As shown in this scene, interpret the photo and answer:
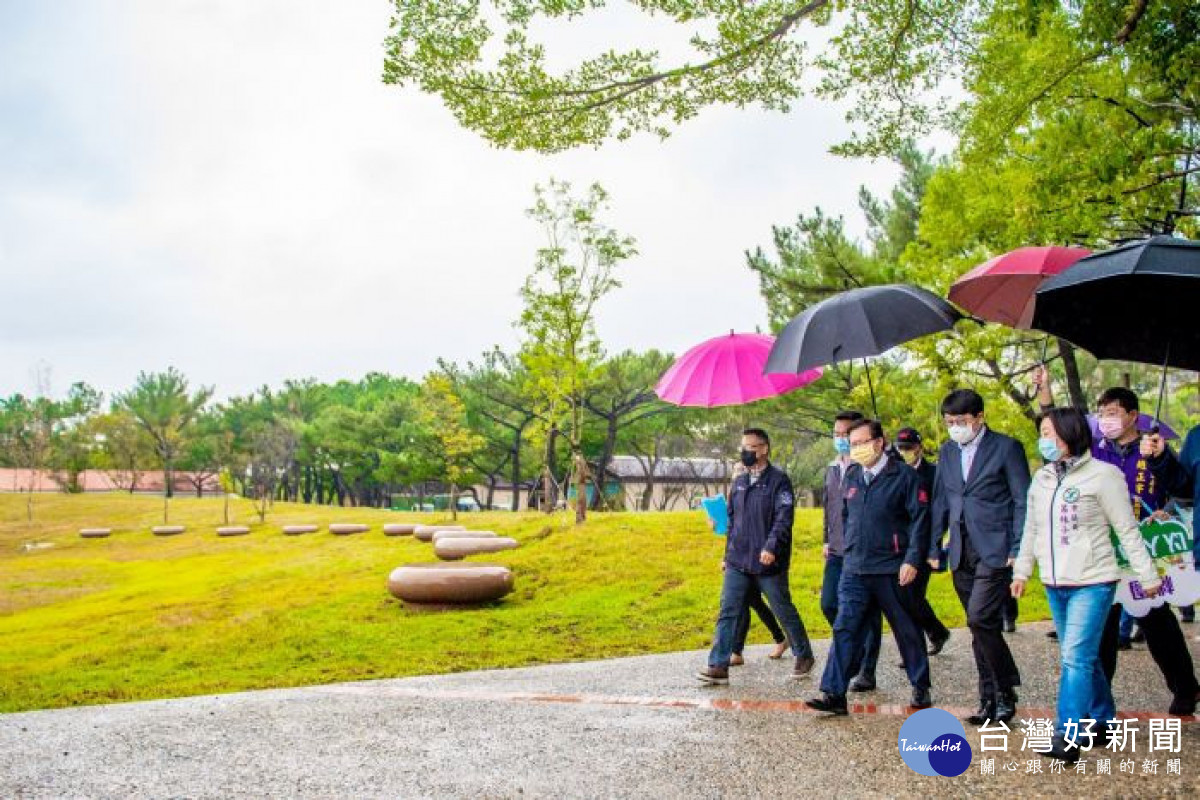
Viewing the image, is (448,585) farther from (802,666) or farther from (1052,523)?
(1052,523)

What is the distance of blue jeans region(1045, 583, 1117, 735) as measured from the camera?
403cm

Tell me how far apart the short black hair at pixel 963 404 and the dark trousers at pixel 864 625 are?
1043 millimetres

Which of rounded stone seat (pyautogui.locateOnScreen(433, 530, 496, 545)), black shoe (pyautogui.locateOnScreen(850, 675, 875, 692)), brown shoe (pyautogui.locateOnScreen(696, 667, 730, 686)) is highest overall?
black shoe (pyautogui.locateOnScreen(850, 675, 875, 692))

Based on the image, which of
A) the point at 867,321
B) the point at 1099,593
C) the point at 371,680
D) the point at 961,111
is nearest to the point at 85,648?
the point at 371,680

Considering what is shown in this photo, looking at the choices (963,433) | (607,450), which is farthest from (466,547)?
(607,450)

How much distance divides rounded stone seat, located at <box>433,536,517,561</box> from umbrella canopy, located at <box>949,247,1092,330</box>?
36.9ft

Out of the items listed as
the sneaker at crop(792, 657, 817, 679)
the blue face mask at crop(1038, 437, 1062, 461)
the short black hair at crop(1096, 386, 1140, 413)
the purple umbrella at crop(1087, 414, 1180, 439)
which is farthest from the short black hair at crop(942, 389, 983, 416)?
the sneaker at crop(792, 657, 817, 679)

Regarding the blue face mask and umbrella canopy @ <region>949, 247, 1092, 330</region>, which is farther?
umbrella canopy @ <region>949, 247, 1092, 330</region>

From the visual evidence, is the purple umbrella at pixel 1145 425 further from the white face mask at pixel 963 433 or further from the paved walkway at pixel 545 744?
the paved walkway at pixel 545 744

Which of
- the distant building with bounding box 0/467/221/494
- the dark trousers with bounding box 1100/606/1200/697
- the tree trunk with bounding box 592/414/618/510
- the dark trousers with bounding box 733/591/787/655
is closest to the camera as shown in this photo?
the dark trousers with bounding box 1100/606/1200/697

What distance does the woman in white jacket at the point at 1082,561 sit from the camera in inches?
158

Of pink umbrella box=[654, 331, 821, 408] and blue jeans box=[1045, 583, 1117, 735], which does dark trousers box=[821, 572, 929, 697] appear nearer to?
blue jeans box=[1045, 583, 1117, 735]

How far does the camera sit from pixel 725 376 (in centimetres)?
761

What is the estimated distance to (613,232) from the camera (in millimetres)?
21109
